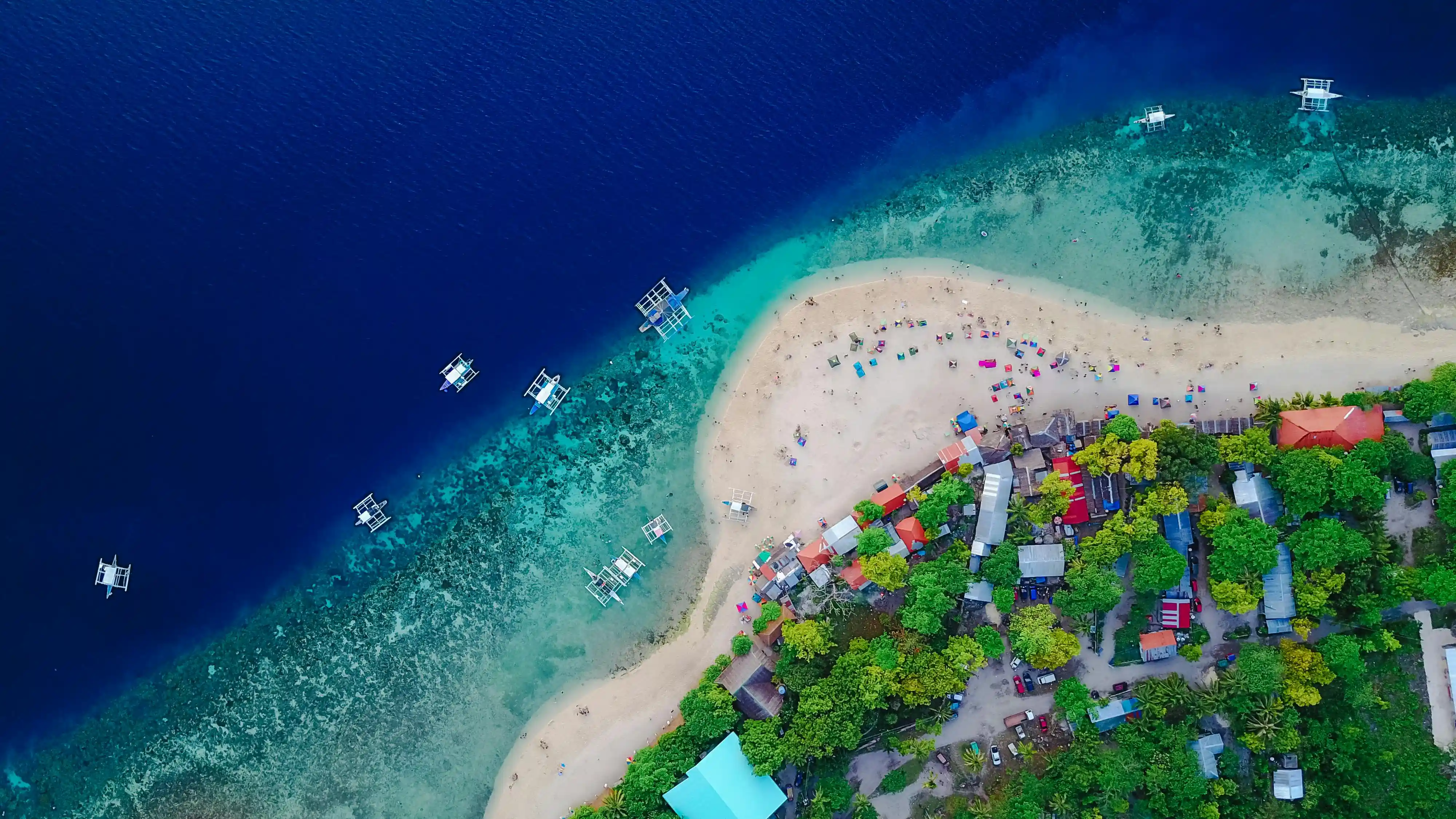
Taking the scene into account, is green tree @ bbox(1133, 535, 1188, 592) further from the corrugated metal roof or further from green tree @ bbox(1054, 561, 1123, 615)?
the corrugated metal roof

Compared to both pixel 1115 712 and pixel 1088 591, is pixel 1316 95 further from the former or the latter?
pixel 1115 712

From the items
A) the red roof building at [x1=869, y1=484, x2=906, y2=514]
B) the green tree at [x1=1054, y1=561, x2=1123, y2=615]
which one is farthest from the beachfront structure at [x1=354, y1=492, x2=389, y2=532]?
the green tree at [x1=1054, y1=561, x2=1123, y2=615]

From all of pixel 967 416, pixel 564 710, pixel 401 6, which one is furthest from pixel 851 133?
pixel 564 710

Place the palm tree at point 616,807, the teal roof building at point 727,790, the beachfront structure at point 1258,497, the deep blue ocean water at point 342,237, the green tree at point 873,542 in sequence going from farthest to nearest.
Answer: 1. the deep blue ocean water at point 342,237
2. the palm tree at point 616,807
3. the green tree at point 873,542
4. the teal roof building at point 727,790
5. the beachfront structure at point 1258,497

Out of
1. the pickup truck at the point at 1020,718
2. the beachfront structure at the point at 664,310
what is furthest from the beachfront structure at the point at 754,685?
the beachfront structure at the point at 664,310

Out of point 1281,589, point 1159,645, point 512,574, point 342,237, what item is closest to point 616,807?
point 512,574

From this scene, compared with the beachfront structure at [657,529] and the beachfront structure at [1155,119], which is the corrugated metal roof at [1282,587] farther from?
the beachfront structure at [657,529]
